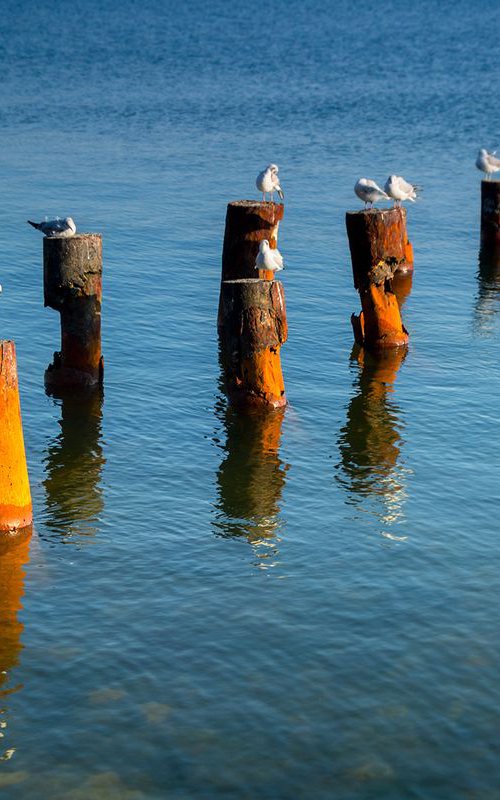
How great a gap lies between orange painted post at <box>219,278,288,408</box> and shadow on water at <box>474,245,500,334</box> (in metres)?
5.94

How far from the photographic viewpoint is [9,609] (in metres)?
10.9

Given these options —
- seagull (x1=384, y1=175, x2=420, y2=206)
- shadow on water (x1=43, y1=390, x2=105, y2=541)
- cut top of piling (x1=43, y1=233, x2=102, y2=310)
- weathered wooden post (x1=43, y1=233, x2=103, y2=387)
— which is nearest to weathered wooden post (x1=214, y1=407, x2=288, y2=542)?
shadow on water (x1=43, y1=390, x2=105, y2=541)

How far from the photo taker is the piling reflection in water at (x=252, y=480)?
12711mm

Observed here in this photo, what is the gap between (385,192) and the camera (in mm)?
22609

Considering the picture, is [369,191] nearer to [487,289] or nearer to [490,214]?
[487,289]

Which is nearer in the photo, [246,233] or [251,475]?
[251,475]

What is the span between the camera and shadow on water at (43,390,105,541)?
12.9 metres

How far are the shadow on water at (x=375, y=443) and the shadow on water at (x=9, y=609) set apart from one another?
3686 mm

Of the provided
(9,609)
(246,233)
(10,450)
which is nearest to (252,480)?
(10,450)

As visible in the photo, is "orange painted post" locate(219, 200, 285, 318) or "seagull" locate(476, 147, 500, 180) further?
"seagull" locate(476, 147, 500, 180)

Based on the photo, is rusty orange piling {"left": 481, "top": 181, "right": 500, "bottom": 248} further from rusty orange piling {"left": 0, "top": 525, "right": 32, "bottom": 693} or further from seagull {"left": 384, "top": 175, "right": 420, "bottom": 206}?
rusty orange piling {"left": 0, "top": 525, "right": 32, "bottom": 693}

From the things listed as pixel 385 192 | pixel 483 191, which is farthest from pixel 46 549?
pixel 483 191

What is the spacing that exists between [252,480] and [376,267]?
5.14 metres

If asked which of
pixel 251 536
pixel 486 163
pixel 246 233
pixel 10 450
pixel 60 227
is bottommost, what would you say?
pixel 251 536
